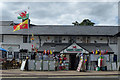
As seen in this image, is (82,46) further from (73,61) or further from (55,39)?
(55,39)

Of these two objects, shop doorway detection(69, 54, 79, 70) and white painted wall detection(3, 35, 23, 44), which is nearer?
shop doorway detection(69, 54, 79, 70)

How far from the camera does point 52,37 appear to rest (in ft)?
94.0

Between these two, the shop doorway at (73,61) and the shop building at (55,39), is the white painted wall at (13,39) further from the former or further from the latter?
the shop doorway at (73,61)

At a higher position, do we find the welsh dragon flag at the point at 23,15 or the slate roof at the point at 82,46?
the welsh dragon flag at the point at 23,15

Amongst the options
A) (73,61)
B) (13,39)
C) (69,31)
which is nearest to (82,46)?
(73,61)

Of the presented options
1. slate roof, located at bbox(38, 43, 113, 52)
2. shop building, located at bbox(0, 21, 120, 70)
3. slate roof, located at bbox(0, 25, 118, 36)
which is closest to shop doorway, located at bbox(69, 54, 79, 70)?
slate roof, located at bbox(38, 43, 113, 52)

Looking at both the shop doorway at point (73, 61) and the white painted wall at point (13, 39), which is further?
the white painted wall at point (13, 39)

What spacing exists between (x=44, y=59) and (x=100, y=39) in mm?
9678

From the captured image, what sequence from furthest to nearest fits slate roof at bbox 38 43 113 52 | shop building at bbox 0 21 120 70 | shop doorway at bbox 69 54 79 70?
shop building at bbox 0 21 120 70 → slate roof at bbox 38 43 113 52 → shop doorway at bbox 69 54 79 70

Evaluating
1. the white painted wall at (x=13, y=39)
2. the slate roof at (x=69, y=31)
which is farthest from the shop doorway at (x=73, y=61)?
the white painted wall at (x=13, y=39)

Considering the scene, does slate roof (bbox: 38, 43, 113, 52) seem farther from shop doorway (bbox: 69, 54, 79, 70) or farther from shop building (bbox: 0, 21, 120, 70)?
shop doorway (bbox: 69, 54, 79, 70)

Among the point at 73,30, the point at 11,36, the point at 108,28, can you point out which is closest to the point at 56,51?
the point at 73,30

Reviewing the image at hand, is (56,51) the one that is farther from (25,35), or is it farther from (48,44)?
(25,35)

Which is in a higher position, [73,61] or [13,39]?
[13,39]
